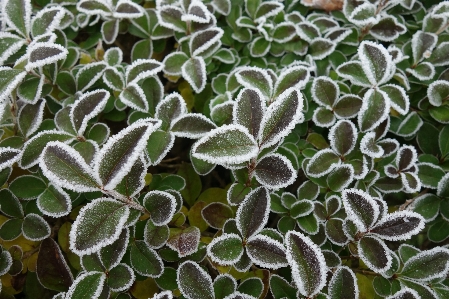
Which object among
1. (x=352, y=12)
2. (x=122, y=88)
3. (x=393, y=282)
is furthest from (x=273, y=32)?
(x=393, y=282)

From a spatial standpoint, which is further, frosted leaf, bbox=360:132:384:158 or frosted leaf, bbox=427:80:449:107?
frosted leaf, bbox=427:80:449:107

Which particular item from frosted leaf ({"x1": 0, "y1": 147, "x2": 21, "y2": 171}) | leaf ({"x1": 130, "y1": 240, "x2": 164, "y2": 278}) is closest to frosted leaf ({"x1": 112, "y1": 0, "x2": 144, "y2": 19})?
frosted leaf ({"x1": 0, "y1": 147, "x2": 21, "y2": 171})

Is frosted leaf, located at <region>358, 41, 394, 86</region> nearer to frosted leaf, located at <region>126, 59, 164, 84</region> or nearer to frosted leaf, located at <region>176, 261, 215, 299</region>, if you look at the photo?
frosted leaf, located at <region>126, 59, 164, 84</region>

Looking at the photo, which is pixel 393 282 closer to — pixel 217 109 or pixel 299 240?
pixel 299 240

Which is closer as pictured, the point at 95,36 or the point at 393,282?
the point at 393,282

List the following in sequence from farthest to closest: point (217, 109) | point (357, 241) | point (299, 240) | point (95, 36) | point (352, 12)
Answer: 1. point (95, 36)
2. point (352, 12)
3. point (217, 109)
4. point (357, 241)
5. point (299, 240)
